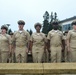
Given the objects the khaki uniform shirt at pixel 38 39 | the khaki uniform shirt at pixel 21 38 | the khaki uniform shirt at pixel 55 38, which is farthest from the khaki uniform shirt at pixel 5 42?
the khaki uniform shirt at pixel 55 38

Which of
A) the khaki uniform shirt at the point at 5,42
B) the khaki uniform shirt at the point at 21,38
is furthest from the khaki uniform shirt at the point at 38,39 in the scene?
the khaki uniform shirt at the point at 5,42

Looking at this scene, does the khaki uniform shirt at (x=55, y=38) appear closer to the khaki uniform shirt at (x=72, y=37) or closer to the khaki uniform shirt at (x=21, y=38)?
the khaki uniform shirt at (x=72, y=37)

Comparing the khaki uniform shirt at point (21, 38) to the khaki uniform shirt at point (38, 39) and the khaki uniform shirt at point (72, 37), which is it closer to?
the khaki uniform shirt at point (38, 39)

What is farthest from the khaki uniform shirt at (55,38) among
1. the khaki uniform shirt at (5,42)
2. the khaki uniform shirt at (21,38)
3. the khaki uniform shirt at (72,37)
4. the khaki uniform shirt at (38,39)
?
the khaki uniform shirt at (5,42)

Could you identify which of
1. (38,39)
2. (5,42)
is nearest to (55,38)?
(38,39)

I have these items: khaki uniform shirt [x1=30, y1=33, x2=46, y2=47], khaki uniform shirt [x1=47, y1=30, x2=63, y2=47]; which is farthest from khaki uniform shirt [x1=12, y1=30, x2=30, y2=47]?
khaki uniform shirt [x1=47, y1=30, x2=63, y2=47]

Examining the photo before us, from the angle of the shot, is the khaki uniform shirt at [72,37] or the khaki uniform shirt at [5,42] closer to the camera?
the khaki uniform shirt at [72,37]

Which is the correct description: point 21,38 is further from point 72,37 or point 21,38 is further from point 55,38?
point 72,37

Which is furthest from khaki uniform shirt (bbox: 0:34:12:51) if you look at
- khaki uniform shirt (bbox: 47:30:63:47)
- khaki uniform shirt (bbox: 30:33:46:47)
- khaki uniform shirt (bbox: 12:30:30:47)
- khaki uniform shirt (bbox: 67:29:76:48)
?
khaki uniform shirt (bbox: 67:29:76:48)

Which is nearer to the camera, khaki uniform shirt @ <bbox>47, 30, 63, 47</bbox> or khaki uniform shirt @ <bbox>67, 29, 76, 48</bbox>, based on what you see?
khaki uniform shirt @ <bbox>67, 29, 76, 48</bbox>

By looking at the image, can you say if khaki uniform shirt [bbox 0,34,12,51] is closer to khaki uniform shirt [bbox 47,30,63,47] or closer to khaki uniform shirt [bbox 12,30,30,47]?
khaki uniform shirt [bbox 12,30,30,47]

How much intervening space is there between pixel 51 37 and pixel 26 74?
11.3ft

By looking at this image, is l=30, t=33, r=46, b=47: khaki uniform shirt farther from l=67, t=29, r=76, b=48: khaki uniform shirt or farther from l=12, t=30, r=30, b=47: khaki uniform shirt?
l=67, t=29, r=76, b=48: khaki uniform shirt

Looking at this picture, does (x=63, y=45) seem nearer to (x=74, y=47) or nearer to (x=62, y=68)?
(x=74, y=47)
